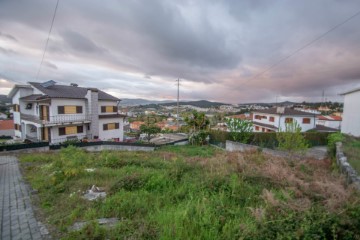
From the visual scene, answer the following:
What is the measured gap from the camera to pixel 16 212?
13.9 feet

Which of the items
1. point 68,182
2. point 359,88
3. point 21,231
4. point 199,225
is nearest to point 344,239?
point 199,225

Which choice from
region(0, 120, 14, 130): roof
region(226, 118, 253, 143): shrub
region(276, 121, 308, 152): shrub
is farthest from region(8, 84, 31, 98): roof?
region(276, 121, 308, 152): shrub

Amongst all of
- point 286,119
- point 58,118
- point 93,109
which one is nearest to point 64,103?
point 58,118

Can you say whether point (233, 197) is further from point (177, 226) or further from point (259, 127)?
point (259, 127)

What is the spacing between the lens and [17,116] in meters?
24.5

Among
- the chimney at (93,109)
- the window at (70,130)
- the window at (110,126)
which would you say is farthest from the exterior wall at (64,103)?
the window at (110,126)

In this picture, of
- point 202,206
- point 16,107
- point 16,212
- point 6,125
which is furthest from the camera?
point 6,125

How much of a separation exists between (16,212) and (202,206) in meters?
4.46

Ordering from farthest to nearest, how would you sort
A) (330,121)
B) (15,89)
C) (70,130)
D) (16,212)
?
(330,121)
(15,89)
(70,130)
(16,212)

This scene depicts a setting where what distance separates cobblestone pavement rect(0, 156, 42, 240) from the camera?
3.43 m

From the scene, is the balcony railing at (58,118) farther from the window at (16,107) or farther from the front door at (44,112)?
the window at (16,107)

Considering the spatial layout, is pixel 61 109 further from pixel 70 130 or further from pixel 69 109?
pixel 70 130

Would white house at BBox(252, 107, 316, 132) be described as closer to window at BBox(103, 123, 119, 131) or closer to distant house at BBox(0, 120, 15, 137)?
window at BBox(103, 123, 119, 131)

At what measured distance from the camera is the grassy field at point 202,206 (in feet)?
9.16
